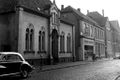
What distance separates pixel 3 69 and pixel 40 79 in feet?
8.48

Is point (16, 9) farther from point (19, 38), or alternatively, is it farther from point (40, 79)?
point (40, 79)

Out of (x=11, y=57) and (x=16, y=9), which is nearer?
(x=11, y=57)

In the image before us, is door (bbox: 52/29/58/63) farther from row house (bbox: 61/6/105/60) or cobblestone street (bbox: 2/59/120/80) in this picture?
row house (bbox: 61/6/105/60)

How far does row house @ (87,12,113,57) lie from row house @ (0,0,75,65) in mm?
24118

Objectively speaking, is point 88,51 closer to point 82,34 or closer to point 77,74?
point 82,34

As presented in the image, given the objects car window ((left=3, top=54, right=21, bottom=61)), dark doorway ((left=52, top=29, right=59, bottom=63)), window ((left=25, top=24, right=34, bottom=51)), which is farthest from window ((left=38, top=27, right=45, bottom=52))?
car window ((left=3, top=54, right=21, bottom=61))

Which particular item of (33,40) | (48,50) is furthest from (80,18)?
(33,40)

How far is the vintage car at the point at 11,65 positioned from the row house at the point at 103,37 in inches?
1565

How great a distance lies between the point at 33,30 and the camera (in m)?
24.2

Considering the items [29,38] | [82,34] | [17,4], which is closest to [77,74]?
[29,38]

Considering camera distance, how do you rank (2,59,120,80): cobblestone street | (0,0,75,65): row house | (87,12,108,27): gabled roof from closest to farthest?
(2,59,120,80): cobblestone street
(0,0,75,65): row house
(87,12,108,27): gabled roof

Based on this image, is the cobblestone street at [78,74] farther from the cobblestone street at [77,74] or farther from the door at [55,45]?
the door at [55,45]

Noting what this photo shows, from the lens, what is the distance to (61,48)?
3158cm

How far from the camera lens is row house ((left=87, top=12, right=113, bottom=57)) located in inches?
2117
